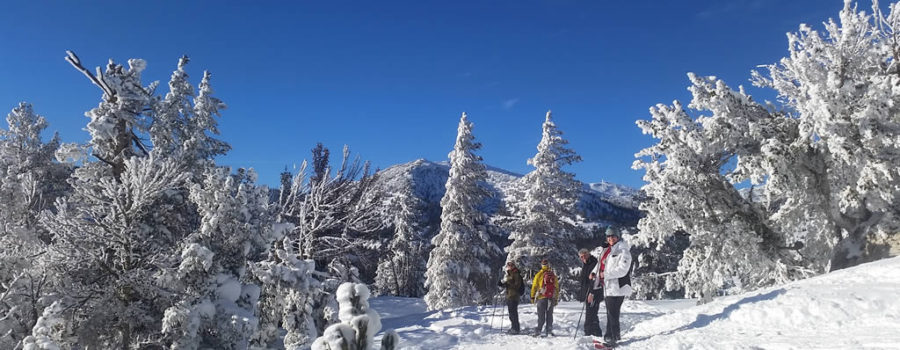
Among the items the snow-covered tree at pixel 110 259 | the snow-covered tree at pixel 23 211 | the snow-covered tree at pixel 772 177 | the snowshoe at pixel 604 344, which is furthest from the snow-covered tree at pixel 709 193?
the snow-covered tree at pixel 23 211

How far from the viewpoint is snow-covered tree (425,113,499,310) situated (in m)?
25.2

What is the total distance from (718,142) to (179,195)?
14.3 meters

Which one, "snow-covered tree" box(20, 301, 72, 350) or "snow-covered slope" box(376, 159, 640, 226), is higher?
"snow-covered slope" box(376, 159, 640, 226)

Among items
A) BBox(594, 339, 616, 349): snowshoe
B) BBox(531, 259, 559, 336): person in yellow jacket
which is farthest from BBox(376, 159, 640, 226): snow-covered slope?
BBox(594, 339, 616, 349): snowshoe

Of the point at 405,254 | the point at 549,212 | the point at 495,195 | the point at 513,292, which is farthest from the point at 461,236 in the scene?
the point at 513,292

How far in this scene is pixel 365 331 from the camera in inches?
119

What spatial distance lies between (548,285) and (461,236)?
1543 centimetres

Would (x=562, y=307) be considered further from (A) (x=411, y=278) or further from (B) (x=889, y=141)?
(A) (x=411, y=278)

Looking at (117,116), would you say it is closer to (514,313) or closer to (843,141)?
(514,313)

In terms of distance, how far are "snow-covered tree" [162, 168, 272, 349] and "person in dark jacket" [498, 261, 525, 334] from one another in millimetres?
5133

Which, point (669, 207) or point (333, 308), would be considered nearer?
point (333, 308)

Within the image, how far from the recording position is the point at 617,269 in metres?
8.13

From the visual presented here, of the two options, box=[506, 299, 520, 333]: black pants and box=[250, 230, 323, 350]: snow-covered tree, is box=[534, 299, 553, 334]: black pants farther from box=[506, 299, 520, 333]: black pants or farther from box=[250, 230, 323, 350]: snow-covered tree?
box=[250, 230, 323, 350]: snow-covered tree

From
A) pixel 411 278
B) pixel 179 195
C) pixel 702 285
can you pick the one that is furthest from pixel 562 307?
pixel 411 278
